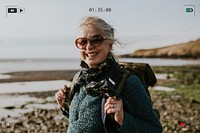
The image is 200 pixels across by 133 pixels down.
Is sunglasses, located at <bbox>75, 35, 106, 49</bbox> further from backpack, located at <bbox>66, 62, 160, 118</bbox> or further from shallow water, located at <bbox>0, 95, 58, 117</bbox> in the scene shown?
shallow water, located at <bbox>0, 95, 58, 117</bbox>

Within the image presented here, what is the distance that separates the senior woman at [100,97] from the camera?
1013 millimetres

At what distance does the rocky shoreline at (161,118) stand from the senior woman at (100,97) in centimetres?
162

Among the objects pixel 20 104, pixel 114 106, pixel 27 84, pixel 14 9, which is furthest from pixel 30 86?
pixel 114 106

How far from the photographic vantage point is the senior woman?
1013 mm

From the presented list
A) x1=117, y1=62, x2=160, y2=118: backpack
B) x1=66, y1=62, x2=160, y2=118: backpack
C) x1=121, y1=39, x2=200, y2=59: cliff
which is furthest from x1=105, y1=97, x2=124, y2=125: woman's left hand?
x1=121, y1=39, x2=200, y2=59: cliff

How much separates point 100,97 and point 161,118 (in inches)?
77.7

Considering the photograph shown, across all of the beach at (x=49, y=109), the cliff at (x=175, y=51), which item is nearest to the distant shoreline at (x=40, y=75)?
the beach at (x=49, y=109)

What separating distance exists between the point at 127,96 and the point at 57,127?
190 centimetres

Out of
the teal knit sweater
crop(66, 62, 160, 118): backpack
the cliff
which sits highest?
crop(66, 62, 160, 118): backpack

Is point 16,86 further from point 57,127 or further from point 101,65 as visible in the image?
point 101,65

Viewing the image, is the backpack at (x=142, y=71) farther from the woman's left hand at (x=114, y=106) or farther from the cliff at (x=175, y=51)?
the cliff at (x=175, y=51)

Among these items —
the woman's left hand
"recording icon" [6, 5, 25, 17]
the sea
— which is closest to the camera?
the woman's left hand

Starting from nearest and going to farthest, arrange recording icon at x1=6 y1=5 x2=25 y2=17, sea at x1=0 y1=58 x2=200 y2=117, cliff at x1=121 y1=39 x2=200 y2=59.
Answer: recording icon at x1=6 y1=5 x2=25 y2=17, sea at x1=0 y1=58 x2=200 y2=117, cliff at x1=121 y1=39 x2=200 y2=59

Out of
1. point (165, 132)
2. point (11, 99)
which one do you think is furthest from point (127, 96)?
point (165, 132)
